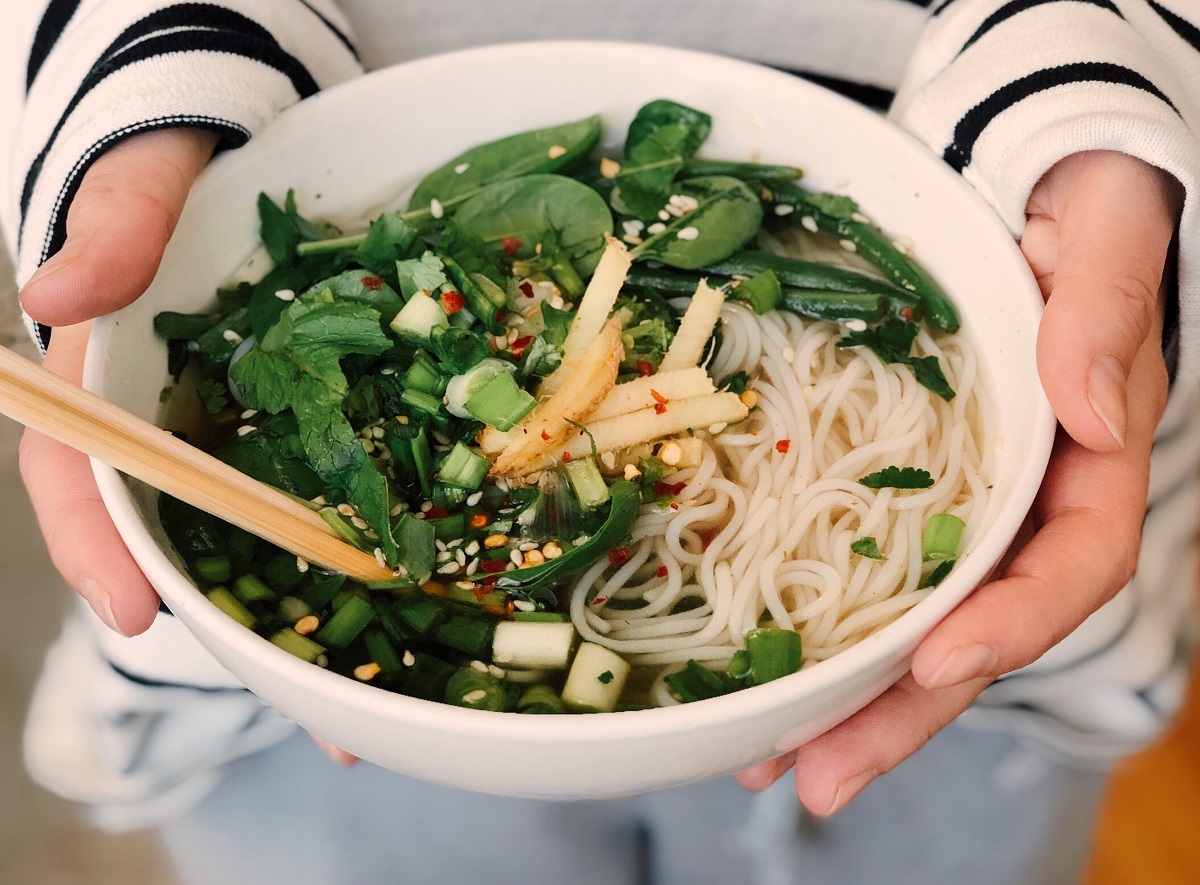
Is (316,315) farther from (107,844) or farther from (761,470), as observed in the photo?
(107,844)

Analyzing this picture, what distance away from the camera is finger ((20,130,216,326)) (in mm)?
1011

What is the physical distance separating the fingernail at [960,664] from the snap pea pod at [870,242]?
52 centimetres

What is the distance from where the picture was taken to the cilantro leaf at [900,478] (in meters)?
1.17

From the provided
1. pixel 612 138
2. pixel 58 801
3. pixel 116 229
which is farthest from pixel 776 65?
pixel 58 801

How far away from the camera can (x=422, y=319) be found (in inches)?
45.9

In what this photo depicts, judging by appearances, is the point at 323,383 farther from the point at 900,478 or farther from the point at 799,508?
the point at 900,478

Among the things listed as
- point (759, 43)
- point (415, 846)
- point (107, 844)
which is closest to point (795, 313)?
point (759, 43)

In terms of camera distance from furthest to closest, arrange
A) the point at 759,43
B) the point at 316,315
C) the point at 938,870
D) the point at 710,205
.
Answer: the point at 938,870
the point at 759,43
the point at 710,205
the point at 316,315

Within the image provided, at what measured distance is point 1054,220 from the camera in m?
1.19

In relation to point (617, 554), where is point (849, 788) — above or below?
below

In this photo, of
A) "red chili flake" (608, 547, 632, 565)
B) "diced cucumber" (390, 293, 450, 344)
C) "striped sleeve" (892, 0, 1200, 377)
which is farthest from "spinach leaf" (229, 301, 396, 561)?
"striped sleeve" (892, 0, 1200, 377)

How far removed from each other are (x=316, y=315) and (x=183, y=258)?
206 millimetres

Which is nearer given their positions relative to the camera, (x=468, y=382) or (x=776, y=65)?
(x=468, y=382)

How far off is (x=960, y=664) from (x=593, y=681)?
1.15 ft
